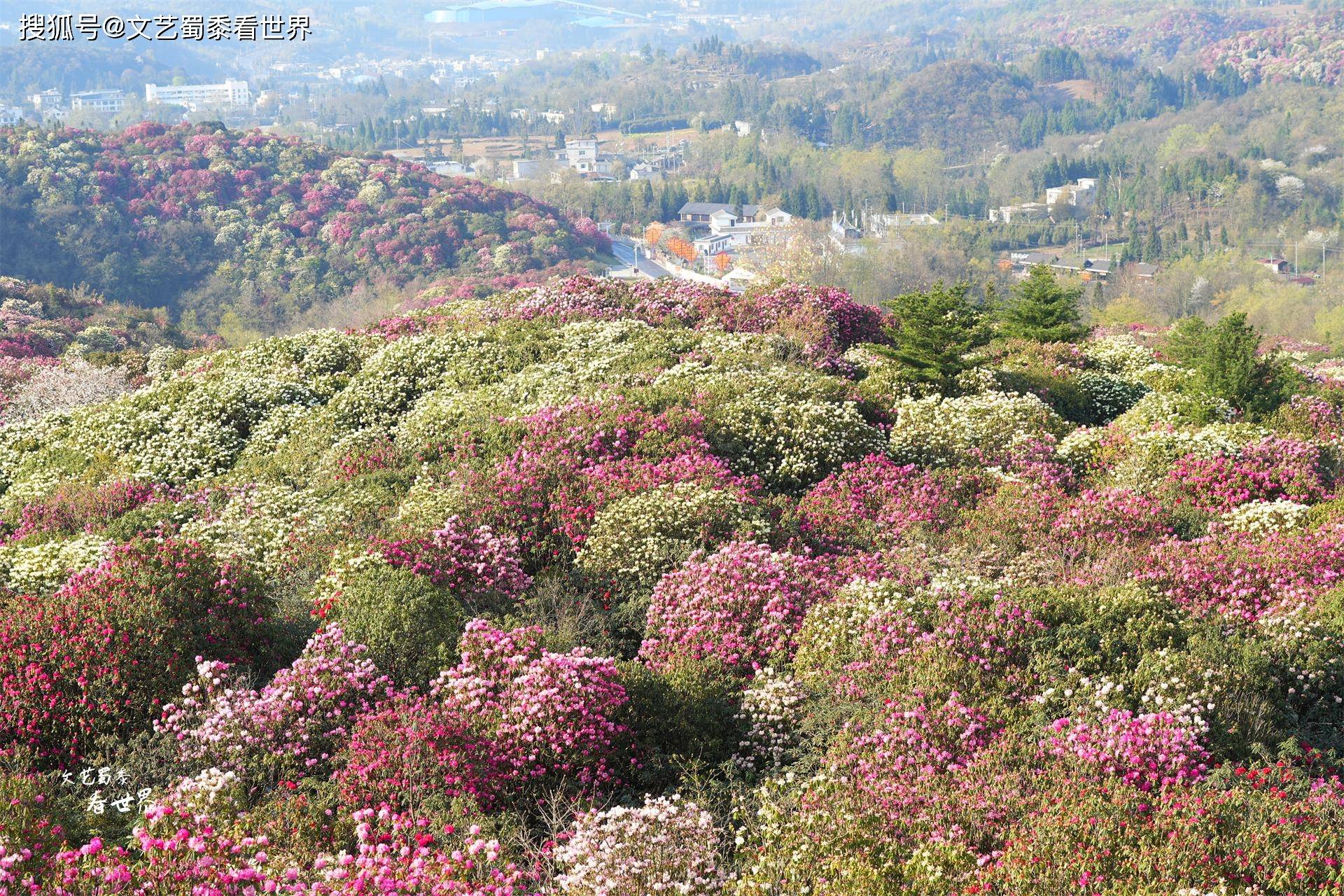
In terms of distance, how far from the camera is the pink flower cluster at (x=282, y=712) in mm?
8266

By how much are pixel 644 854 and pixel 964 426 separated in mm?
10068

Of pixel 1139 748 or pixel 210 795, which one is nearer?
pixel 210 795

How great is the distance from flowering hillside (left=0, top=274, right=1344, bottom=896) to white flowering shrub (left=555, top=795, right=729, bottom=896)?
0.03m

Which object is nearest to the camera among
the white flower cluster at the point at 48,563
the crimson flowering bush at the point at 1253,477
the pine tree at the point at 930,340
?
the white flower cluster at the point at 48,563

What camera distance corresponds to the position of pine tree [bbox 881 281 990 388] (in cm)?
1880

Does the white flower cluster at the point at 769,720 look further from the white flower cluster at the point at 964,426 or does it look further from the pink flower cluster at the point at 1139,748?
the white flower cluster at the point at 964,426

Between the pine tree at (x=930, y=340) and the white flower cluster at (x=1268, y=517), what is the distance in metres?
6.46

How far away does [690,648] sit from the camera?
10.0m

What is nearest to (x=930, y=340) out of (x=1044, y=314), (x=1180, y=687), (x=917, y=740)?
(x=1044, y=314)

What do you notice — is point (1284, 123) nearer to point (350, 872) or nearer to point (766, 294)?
point (766, 294)

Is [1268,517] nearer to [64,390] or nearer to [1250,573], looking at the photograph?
[1250,573]

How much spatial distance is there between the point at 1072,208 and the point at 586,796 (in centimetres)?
14385

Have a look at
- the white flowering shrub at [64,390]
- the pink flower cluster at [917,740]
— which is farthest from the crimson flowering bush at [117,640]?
the white flowering shrub at [64,390]

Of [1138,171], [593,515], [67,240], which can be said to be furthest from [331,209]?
[1138,171]
